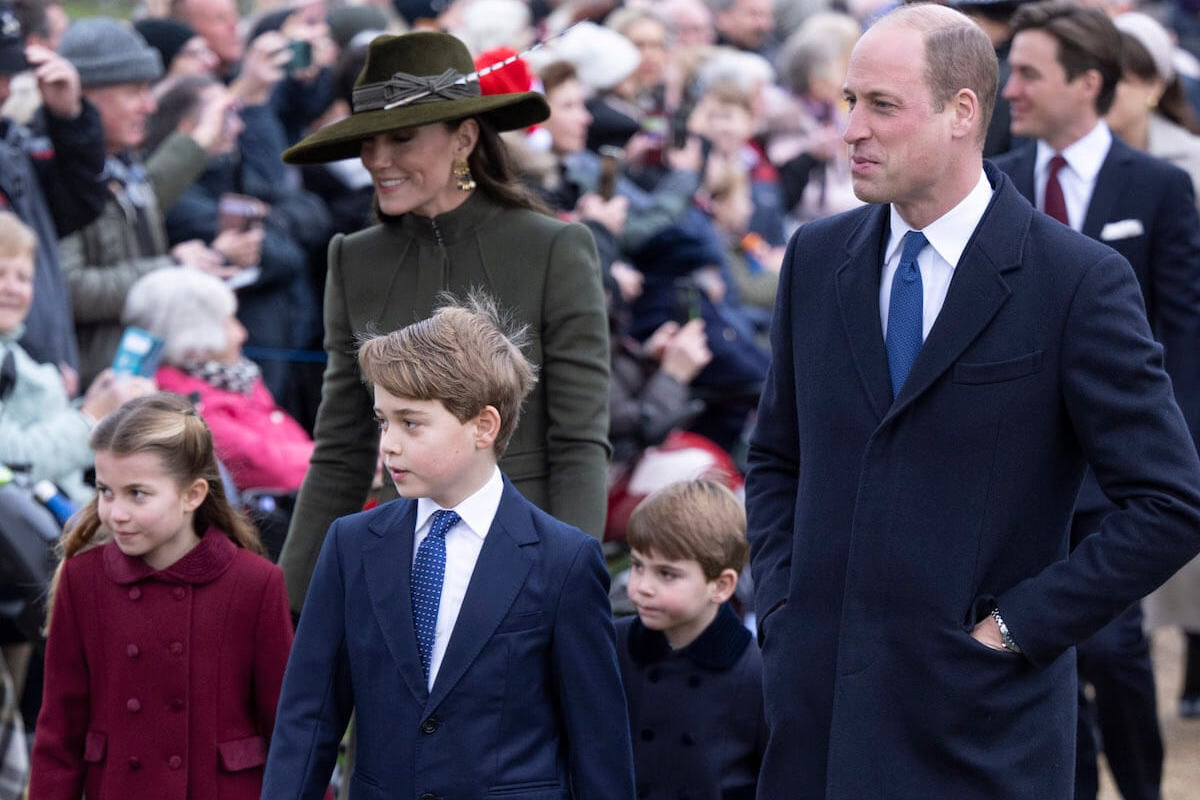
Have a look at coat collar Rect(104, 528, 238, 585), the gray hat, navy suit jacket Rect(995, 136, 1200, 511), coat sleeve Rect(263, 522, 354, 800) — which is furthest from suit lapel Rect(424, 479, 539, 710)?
the gray hat

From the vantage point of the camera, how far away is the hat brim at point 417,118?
4152 millimetres

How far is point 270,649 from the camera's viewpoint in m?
4.07

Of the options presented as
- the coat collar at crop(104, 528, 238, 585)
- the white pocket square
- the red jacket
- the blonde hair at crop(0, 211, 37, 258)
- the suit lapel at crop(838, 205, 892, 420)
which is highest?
the suit lapel at crop(838, 205, 892, 420)

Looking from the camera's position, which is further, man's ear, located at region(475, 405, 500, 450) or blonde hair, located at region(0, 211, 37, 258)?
blonde hair, located at region(0, 211, 37, 258)

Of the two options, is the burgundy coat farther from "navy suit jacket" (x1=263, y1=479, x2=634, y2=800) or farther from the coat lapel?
the coat lapel

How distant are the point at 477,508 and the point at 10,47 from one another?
3.54m

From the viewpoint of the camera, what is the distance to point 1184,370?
5637 millimetres

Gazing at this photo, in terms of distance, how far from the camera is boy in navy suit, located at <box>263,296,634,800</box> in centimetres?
341

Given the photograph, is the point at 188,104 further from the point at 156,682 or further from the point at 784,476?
the point at 784,476

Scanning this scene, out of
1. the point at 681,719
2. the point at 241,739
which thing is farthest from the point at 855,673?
the point at 241,739

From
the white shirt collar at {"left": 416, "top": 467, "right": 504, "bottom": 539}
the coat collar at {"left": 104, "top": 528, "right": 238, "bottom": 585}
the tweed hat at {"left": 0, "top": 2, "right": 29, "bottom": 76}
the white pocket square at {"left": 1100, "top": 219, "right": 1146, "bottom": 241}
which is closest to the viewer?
the white shirt collar at {"left": 416, "top": 467, "right": 504, "bottom": 539}

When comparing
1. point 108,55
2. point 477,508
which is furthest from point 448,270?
point 108,55

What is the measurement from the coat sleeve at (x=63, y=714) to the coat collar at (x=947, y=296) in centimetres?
189

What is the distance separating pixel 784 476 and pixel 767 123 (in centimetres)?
774
